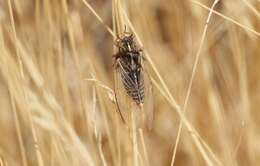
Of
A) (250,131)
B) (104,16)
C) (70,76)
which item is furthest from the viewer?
(104,16)

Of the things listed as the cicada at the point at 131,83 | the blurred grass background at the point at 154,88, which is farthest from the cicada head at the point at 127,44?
the blurred grass background at the point at 154,88

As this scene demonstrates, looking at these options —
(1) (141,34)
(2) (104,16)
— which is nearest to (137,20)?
(1) (141,34)

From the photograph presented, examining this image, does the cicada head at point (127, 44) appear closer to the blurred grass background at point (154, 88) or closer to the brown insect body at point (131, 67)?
the brown insect body at point (131, 67)

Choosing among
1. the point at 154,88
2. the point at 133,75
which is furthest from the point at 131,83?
the point at 154,88

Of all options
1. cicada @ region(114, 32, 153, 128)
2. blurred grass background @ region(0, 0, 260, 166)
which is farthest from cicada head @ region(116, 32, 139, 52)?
blurred grass background @ region(0, 0, 260, 166)

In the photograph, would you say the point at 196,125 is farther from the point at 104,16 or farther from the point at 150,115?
the point at 104,16
